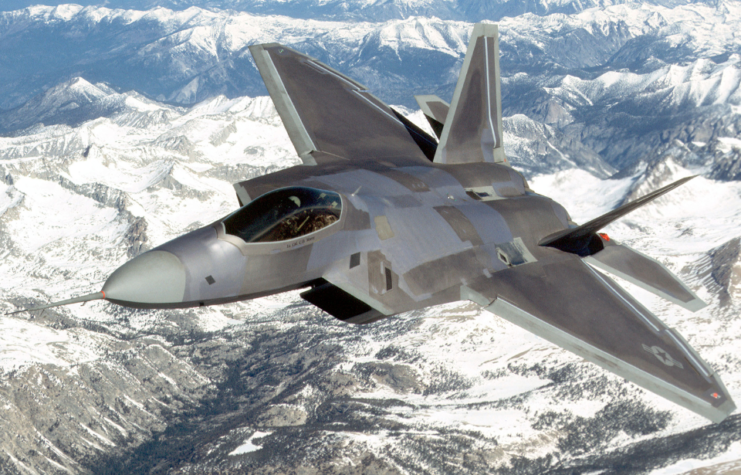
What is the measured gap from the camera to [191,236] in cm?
1908

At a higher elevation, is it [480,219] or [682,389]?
[480,219]

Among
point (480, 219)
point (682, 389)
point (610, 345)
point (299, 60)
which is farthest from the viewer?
point (299, 60)

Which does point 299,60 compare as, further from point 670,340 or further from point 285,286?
point 670,340

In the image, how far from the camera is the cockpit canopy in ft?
63.8

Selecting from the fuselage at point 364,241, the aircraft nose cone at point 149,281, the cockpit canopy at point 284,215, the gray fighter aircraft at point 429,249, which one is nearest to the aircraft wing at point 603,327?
the gray fighter aircraft at point 429,249

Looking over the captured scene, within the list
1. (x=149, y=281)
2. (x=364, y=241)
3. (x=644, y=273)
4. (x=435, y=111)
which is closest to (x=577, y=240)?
(x=644, y=273)

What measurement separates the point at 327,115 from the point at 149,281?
16989 mm

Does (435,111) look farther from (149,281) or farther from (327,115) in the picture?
(149,281)

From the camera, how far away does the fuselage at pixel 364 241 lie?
18344mm

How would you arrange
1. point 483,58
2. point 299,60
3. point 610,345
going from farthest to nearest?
point 299,60 < point 483,58 < point 610,345

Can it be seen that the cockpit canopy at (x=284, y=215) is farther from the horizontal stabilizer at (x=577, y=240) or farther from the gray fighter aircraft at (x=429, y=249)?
the horizontal stabilizer at (x=577, y=240)

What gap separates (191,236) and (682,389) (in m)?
17.3

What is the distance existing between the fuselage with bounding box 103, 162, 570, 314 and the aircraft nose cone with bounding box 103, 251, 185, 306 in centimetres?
3

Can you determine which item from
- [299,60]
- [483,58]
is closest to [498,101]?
[483,58]
